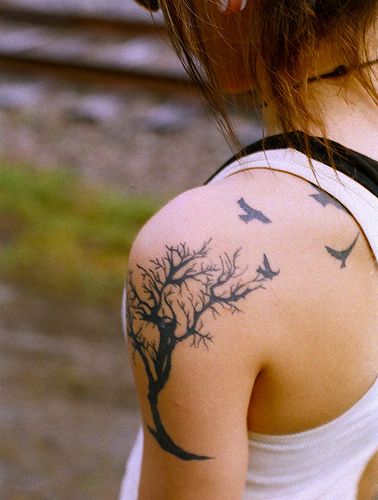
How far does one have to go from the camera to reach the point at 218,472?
101 centimetres

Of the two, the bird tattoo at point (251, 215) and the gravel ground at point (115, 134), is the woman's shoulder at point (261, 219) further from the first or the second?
the gravel ground at point (115, 134)

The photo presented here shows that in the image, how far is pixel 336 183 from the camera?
98 cm

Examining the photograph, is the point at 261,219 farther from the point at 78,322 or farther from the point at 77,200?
the point at 77,200

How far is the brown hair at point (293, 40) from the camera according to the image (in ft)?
3.30

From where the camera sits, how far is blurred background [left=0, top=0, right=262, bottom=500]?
10.5 feet

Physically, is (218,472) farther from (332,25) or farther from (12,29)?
(12,29)

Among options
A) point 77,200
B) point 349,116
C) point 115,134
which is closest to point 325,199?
point 349,116

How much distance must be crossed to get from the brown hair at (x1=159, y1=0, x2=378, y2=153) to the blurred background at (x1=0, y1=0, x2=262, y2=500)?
7.23 ft

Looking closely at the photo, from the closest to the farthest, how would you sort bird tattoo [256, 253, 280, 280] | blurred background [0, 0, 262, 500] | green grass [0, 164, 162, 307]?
bird tattoo [256, 253, 280, 280], blurred background [0, 0, 262, 500], green grass [0, 164, 162, 307]

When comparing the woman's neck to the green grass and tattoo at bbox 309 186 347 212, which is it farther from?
the green grass

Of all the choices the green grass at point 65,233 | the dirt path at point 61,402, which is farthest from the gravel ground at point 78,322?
the green grass at point 65,233

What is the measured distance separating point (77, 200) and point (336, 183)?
12.4 feet

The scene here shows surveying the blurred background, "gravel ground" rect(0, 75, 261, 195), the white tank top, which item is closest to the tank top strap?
the white tank top

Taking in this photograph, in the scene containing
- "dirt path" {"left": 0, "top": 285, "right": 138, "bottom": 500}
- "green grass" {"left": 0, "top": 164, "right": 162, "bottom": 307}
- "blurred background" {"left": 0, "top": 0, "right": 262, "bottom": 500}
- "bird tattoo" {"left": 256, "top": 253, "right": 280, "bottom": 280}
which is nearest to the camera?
"bird tattoo" {"left": 256, "top": 253, "right": 280, "bottom": 280}
